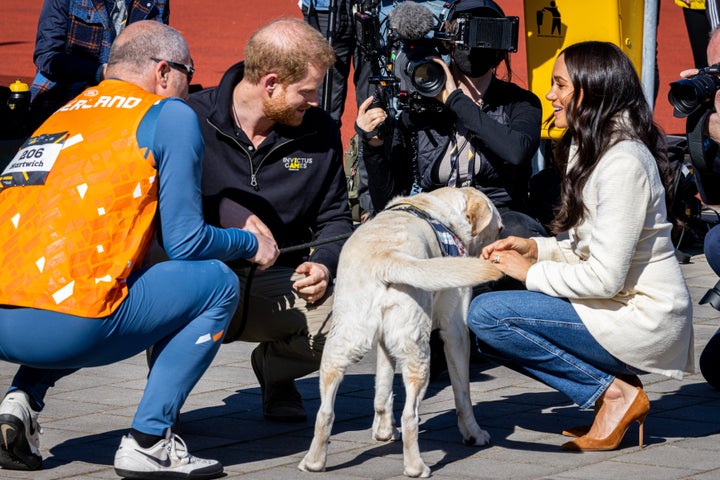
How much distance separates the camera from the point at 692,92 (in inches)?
191

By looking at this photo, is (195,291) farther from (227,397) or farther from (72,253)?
(227,397)

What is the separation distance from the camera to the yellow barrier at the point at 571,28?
741cm

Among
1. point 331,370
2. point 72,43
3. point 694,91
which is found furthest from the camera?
point 72,43

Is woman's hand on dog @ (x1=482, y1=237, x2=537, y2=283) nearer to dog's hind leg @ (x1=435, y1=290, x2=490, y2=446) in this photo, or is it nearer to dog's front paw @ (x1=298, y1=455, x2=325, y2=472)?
dog's hind leg @ (x1=435, y1=290, x2=490, y2=446)

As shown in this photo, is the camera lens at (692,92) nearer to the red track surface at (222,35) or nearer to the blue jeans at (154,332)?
the blue jeans at (154,332)

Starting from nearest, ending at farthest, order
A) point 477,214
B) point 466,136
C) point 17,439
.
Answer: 1. point 17,439
2. point 477,214
3. point 466,136

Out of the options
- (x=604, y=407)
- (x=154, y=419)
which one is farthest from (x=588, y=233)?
(x=154, y=419)

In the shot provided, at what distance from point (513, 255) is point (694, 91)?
1253 mm

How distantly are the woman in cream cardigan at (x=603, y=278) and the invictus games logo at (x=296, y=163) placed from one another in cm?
92

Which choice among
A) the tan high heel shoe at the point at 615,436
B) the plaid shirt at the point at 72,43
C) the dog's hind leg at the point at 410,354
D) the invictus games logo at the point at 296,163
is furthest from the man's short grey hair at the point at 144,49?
the plaid shirt at the point at 72,43

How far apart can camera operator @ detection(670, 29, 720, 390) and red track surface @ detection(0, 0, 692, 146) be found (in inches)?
304

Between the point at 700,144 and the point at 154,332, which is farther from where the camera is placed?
the point at 700,144

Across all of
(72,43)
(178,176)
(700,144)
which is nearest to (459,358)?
(178,176)

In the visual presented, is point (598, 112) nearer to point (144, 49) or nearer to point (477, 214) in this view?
point (477, 214)
